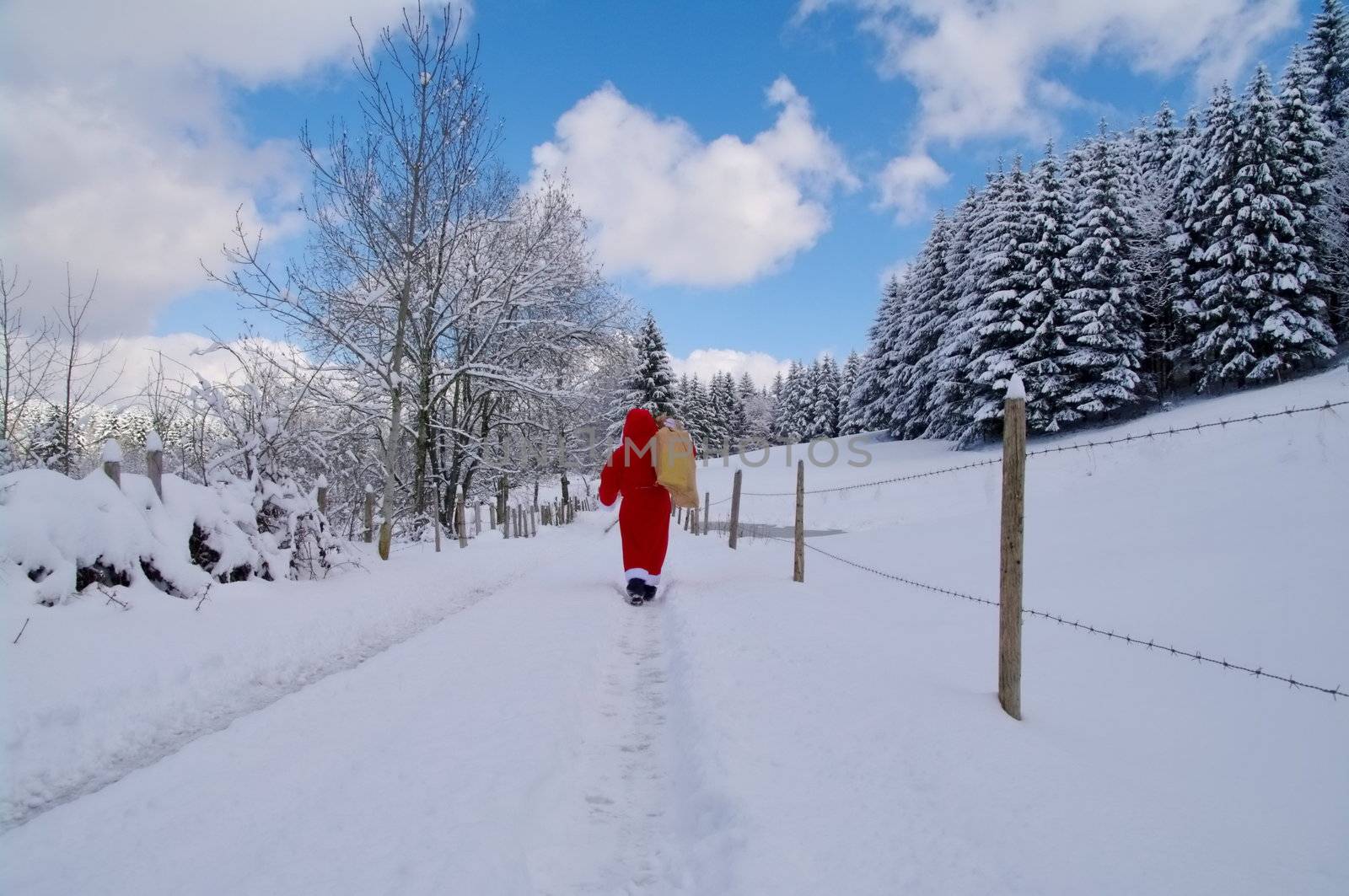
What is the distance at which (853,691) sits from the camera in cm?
395

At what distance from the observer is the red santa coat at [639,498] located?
310 inches

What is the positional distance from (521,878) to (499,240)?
17.5 metres

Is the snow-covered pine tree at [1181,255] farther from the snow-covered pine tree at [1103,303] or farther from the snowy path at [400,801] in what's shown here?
the snowy path at [400,801]

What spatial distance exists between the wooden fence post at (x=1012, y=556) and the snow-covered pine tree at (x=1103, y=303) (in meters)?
26.6

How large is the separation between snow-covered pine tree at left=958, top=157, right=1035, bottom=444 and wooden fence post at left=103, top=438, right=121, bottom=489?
90.6ft

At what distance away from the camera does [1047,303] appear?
91.4ft

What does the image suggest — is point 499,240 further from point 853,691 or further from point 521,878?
point 521,878

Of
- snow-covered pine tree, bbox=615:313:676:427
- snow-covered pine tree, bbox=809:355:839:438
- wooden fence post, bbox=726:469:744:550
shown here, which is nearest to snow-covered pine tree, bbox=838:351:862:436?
snow-covered pine tree, bbox=809:355:839:438

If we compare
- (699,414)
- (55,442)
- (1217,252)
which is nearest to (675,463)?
(55,442)

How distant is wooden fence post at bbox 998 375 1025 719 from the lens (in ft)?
11.8

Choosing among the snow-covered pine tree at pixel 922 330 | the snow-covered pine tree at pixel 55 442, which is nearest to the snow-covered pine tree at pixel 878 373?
the snow-covered pine tree at pixel 922 330

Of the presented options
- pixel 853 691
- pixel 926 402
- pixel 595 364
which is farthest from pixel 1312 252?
pixel 853 691

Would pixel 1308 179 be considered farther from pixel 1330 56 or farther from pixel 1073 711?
pixel 1073 711

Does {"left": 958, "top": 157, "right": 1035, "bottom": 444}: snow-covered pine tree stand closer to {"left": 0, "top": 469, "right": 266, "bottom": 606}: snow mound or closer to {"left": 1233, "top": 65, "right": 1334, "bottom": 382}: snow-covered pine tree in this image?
{"left": 1233, "top": 65, "right": 1334, "bottom": 382}: snow-covered pine tree
